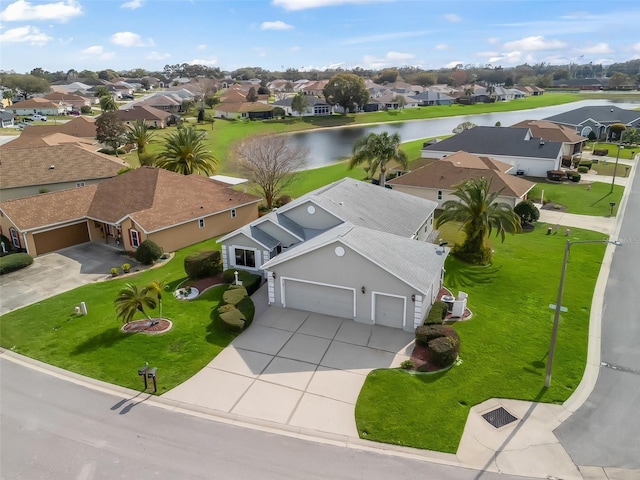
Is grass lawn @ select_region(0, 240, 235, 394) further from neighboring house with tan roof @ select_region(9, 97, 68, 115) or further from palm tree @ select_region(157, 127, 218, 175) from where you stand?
neighboring house with tan roof @ select_region(9, 97, 68, 115)

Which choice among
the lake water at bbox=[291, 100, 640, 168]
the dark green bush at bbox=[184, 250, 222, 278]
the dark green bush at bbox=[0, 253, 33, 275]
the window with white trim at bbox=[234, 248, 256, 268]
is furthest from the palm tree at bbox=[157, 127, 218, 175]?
the lake water at bbox=[291, 100, 640, 168]

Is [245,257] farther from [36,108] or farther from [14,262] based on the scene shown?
[36,108]

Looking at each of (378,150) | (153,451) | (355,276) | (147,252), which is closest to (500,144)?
(378,150)

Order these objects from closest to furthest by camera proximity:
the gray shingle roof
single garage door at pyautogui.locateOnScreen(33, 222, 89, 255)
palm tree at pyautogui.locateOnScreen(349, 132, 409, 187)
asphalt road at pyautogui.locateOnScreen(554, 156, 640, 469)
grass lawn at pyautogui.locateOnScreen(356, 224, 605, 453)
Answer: asphalt road at pyautogui.locateOnScreen(554, 156, 640, 469), grass lawn at pyautogui.locateOnScreen(356, 224, 605, 453), single garage door at pyautogui.locateOnScreen(33, 222, 89, 255), palm tree at pyautogui.locateOnScreen(349, 132, 409, 187), the gray shingle roof

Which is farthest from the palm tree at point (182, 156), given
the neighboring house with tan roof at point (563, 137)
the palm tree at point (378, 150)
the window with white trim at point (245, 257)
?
the neighboring house with tan roof at point (563, 137)

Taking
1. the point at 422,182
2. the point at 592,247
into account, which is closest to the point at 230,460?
the point at 592,247

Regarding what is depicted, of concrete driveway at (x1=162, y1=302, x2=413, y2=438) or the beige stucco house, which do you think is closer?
concrete driveway at (x1=162, y1=302, x2=413, y2=438)

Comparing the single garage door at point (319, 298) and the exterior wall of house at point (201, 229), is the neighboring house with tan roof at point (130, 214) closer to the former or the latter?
the exterior wall of house at point (201, 229)
